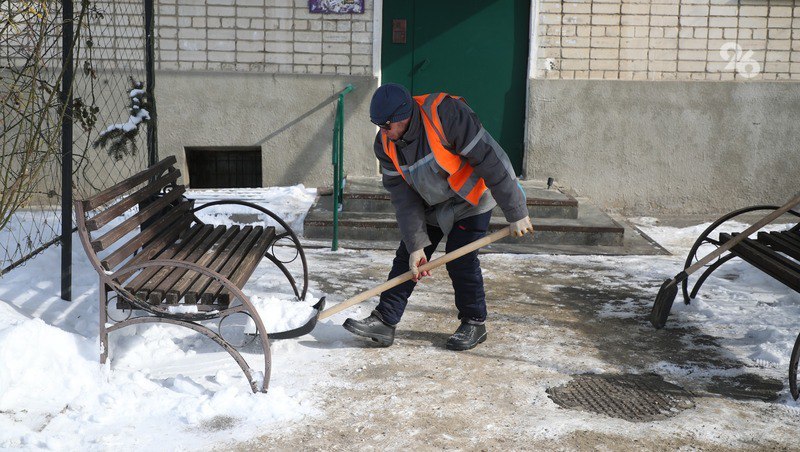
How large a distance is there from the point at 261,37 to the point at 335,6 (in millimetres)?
819

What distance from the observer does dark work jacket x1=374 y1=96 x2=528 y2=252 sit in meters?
4.21

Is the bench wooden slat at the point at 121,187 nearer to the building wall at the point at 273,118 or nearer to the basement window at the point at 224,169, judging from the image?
the building wall at the point at 273,118

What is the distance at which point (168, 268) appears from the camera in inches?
166

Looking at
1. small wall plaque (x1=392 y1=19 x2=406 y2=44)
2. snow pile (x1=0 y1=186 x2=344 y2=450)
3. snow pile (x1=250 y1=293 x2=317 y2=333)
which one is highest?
small wall plaque (x1=392 y1=19 x2=406 y2=44)

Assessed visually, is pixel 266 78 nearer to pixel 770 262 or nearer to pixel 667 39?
pixel 667 39

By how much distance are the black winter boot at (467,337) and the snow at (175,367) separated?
382 mm

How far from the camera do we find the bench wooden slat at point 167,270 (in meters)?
3.91

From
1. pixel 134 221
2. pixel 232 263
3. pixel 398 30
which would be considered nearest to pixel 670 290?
pixel 232 263

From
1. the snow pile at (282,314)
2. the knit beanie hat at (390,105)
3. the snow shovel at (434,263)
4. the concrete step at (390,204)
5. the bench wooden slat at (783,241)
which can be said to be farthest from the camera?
the concrete step at (390,204)

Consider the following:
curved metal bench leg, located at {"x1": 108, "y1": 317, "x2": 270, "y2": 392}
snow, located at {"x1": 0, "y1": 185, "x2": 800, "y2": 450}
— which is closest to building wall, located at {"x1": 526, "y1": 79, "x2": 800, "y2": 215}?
snow, located at {"x1": 0, "y1": 185, "x2": 800, "y2": 450}

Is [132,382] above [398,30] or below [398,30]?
below

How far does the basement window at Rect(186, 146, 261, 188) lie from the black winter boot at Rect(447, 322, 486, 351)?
201 inches

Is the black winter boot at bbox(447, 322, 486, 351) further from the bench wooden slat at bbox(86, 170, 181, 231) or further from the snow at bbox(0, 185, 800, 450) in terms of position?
the bench wooden slat at bbox(86, 170, 181, 231)
